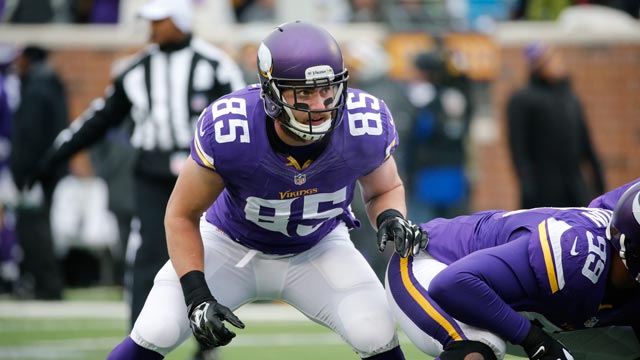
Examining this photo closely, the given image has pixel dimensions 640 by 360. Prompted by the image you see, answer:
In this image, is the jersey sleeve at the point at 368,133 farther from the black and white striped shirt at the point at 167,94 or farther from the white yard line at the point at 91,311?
the white yard line at the point at 91,311

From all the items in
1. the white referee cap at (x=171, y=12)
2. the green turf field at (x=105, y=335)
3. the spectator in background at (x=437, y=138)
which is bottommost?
the green turf field at (x=105, y=335)

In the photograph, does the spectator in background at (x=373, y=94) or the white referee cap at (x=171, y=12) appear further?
the spectator in background at (x=373, y=94)

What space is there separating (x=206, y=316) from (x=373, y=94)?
597cm

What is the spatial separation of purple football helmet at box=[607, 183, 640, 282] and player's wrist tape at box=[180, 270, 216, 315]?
1395 millimetres

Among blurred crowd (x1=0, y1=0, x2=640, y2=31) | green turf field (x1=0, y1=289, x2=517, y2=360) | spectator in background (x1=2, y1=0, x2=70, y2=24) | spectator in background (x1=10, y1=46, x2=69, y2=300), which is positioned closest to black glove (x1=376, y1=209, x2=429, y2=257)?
green turf field (x1=0, y1=289, x2=517, y2=360)

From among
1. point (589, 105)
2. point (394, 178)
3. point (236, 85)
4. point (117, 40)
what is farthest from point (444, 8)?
point (394, 178)

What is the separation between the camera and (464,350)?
4270mm

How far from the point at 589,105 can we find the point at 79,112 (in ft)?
16.8

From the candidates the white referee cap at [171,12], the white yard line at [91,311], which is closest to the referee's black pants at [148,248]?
the white referee cap at [171,12]

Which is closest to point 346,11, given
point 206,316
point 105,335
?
point 105,335

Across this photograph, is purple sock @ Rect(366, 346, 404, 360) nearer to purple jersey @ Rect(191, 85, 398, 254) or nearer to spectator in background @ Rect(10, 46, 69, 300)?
purple jersey @ Rect(191, 85, 398, 254)

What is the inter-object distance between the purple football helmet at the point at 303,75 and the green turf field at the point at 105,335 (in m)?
2.82

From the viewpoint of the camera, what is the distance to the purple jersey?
14.9ft

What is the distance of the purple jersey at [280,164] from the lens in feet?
14.9
